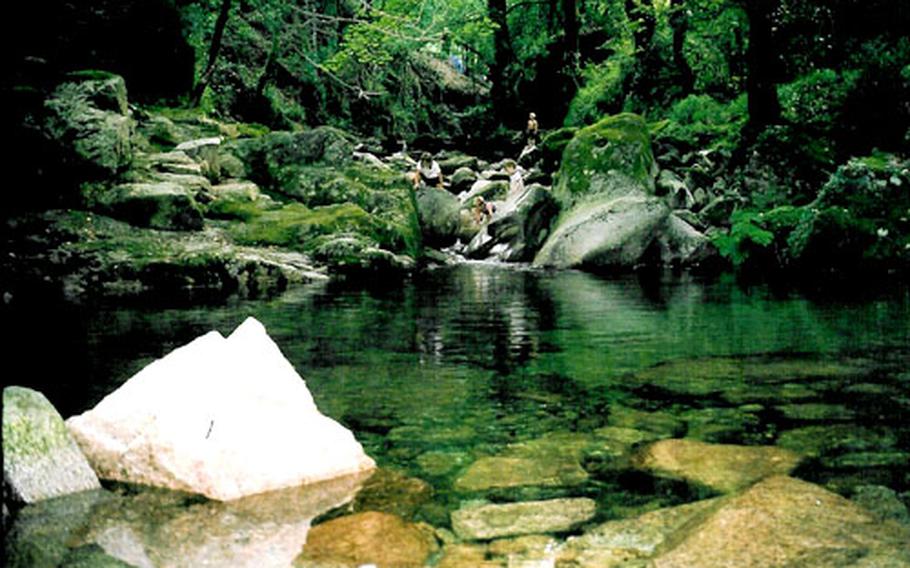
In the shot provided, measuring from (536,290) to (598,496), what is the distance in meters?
8.71

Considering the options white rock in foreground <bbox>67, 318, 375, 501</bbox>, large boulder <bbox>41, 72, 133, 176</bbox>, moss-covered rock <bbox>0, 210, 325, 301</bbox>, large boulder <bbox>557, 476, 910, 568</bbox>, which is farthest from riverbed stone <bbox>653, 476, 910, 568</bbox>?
large boulder <bbox>41, 72, 133, 176</bbox>

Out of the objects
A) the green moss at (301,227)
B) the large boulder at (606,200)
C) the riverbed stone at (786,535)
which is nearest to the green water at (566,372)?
the riverbed stone at (786,535)

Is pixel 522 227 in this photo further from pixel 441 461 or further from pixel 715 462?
pixel 715 462

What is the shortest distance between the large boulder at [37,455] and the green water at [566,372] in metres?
1.21

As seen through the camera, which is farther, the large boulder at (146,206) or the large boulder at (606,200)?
the large boulder at (606,200)

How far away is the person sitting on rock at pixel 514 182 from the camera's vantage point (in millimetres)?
20219

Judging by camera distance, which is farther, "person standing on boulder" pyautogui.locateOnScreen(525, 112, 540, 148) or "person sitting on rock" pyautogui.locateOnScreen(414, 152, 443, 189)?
"person standing on boulder" pyautogui.locateOnScreen(525, 112, 540, 148)

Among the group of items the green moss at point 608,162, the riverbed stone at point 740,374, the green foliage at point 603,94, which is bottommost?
the riverbed stone at point 740,374

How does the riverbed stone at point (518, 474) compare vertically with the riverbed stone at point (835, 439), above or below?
below

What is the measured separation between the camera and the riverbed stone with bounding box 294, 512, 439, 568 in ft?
9.30

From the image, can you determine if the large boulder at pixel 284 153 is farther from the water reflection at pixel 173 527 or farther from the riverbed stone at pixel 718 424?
the water reflection at pixel 173 527

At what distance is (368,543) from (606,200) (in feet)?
45.1

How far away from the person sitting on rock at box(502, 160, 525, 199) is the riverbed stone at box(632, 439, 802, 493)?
15.2 metres

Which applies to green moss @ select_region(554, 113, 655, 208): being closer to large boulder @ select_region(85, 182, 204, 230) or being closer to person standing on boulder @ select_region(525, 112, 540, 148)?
large boulder @ select_region(85, 182, 204, 230)
